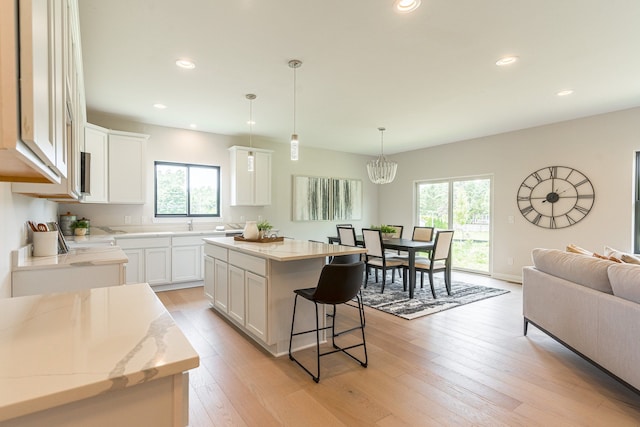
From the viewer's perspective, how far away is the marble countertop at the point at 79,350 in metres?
0.65

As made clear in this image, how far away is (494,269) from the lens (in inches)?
235

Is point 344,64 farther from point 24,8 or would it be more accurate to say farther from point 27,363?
point 27,363

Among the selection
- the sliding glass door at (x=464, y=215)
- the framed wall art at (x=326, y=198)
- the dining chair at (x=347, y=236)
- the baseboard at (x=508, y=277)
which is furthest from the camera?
the framed wall art at (x=326, y=198)

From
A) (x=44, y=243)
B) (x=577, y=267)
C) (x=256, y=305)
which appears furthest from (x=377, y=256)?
(x=44, y=243)

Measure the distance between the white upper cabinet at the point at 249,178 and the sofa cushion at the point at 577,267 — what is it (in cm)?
441

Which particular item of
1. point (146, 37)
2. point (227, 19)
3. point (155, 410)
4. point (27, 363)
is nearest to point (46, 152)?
point (27, 363)

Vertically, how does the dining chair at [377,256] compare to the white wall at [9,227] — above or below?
below

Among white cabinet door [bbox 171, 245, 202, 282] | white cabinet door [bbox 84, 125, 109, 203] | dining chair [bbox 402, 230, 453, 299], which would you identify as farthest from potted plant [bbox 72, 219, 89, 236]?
dining chair [bbox 402, 230, 453, 299]

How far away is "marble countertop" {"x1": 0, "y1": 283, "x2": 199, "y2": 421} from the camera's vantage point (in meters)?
0.65

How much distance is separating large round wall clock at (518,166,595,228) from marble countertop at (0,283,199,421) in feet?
19.1

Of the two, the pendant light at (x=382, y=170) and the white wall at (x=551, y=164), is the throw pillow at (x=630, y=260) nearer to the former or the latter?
the white wall at (x=551, y=164)

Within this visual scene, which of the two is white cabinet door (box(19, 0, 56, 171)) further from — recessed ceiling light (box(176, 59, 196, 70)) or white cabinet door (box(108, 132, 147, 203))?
white cabinet door (box(108, 132, 147, 203))

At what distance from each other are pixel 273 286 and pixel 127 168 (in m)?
3.42

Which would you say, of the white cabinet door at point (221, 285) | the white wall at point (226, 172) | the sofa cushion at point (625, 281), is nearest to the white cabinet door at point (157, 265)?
the white wall at point (226, 172)
